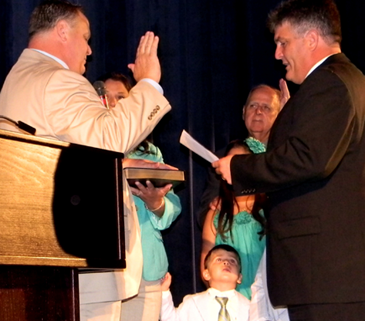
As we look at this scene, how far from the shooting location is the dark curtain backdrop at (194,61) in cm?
393

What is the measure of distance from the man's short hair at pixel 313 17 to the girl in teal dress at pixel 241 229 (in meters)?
1.12

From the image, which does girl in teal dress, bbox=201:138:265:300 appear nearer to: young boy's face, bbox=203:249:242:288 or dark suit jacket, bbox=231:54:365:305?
young boy's face, bbox=203:249:242:288

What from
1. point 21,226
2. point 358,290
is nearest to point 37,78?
point 21,226

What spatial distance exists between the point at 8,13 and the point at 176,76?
3.47 ft

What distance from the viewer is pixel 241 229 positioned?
3.39 m

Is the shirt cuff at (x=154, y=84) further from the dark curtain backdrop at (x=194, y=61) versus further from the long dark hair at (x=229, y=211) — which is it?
the dark curtain backdrop at (x=194, y=61)

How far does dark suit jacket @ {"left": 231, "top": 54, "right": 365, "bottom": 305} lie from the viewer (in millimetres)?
2141

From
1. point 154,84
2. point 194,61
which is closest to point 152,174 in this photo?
point 154,84

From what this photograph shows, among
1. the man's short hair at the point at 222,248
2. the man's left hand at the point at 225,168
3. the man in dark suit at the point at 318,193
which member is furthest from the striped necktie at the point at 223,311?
the man's left hand at the point at 225,168

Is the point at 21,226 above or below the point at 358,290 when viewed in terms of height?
above

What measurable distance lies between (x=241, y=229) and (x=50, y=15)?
4.99ft

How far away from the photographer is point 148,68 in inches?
90.6

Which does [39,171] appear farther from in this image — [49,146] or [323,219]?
[323,219]

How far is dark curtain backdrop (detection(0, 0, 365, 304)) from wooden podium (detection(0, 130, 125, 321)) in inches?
88.8
